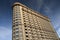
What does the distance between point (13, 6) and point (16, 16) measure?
411 inches

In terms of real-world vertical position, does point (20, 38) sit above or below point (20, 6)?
below

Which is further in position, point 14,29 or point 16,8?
point 16,8

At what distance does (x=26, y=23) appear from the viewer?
53781 mm

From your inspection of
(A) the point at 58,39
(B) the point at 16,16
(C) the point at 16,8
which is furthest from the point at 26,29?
(A) the point at 58,39

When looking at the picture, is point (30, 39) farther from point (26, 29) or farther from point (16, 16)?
point (16, 16)

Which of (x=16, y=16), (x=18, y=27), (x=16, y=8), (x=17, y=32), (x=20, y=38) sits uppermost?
(x=16, y=8)

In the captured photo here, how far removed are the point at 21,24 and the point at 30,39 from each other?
10542 millimetres

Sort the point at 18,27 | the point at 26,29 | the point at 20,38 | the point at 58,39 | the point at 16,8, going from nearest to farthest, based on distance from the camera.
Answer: the point at 20,38 → the point at 18,27 → the point at 26,29 → the point at 16,8 → the point at 58,39

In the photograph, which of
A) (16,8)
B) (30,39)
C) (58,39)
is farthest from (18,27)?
(58,39)

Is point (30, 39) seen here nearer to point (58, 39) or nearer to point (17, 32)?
point (17, 32)

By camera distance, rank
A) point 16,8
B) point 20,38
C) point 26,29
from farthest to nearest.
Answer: point 16,8 < point 26,29 < point 20,38

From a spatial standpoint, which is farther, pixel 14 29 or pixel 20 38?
pixel 14 29

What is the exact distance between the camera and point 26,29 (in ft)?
167

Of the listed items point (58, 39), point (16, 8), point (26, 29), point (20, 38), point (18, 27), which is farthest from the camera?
point (58, 39)
